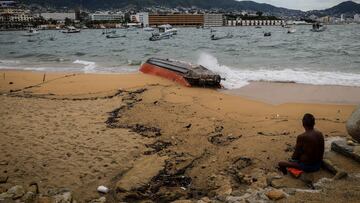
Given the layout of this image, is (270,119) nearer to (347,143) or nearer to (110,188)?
(347,143)

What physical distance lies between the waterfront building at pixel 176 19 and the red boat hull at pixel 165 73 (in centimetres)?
16657

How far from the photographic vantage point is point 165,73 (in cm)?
1762

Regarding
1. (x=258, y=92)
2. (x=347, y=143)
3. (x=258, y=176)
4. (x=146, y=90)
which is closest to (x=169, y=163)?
(x=258, y=176)

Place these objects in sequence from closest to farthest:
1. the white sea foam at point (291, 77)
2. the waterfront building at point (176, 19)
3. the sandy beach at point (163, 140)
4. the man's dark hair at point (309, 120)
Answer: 1. the sandy beach at point (163, 140)
2. the man's dark hair at point (309, 120)
3. the white sea foam at point (291, 77)
4. the waterfront building at point (176, 19)

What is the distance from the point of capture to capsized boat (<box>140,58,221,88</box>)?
1498 centimetres

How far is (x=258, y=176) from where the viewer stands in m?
6.22

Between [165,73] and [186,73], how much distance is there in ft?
6.99

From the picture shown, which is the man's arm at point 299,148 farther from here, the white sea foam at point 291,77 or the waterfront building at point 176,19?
the waterfront building at point 176,19

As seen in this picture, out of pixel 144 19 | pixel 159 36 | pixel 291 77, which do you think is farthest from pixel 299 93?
pixel 144 19

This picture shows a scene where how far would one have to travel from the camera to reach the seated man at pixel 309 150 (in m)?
6.07

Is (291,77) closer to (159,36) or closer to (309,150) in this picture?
(309,150)

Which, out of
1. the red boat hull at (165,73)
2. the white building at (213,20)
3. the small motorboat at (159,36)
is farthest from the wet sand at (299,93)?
the white building at (213,20)

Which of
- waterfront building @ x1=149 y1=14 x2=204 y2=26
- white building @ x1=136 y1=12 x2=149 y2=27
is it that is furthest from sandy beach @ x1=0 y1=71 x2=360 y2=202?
white building @ x1=136 y1=12 x2=149 y2=27

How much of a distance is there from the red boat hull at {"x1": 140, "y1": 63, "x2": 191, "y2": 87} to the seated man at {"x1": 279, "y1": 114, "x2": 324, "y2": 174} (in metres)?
9.26
